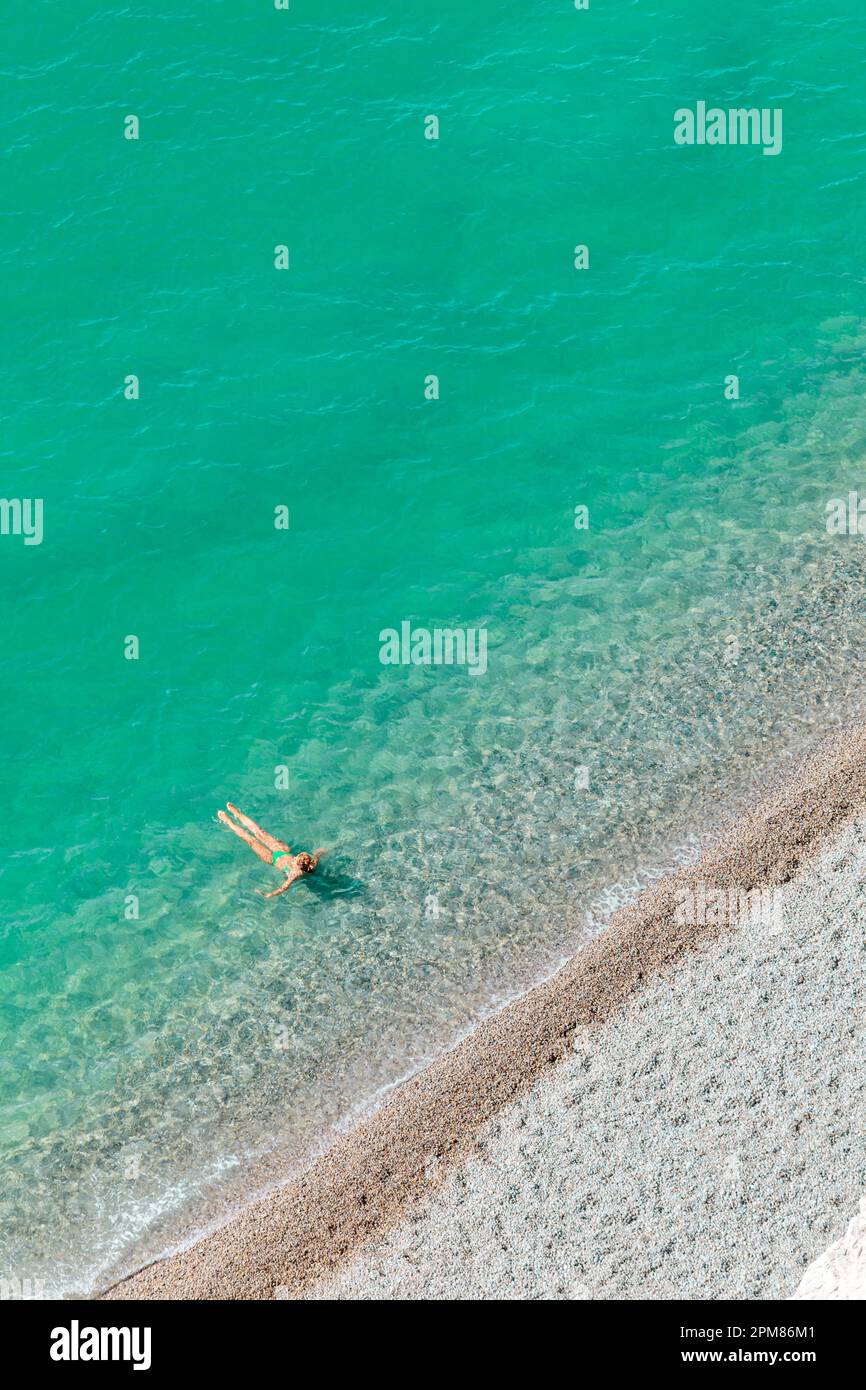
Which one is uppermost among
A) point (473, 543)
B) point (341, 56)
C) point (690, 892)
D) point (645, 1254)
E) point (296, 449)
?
point (341, 56)

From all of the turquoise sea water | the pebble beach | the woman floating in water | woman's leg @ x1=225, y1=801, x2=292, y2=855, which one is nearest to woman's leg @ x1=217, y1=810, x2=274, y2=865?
the woman floating in water

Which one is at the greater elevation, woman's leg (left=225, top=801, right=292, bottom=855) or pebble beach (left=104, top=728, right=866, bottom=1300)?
woman's leg (left=225, top=801, right=292, bottom=855)

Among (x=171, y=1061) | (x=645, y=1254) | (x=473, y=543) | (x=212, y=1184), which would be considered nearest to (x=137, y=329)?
(x=473, y=543)

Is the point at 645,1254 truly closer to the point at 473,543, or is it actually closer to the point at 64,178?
the point at 473,543

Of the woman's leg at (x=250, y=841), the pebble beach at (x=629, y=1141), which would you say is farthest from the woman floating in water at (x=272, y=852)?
the pebble beach at (x=629, y=1141)

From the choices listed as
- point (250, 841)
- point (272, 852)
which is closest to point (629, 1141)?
point (272, 852)

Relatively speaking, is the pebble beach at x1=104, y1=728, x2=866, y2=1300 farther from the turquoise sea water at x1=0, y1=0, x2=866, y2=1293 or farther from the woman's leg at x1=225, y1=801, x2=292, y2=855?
the woman's leg at x1=225, y1=801, x2=292, y2=855

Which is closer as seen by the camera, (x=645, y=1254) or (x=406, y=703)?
(x=645, y=1254)
